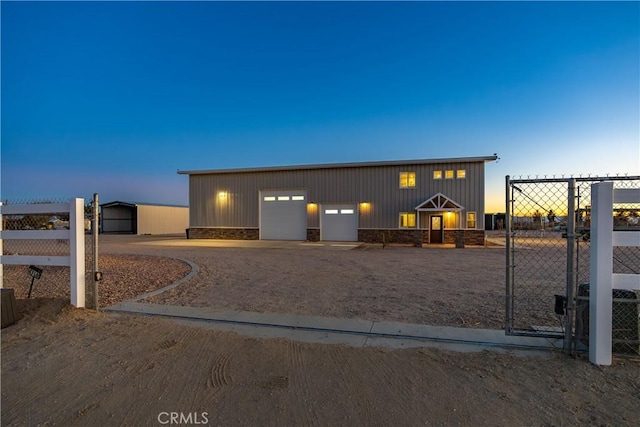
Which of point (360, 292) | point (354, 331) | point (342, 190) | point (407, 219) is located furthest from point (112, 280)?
point (407, 219)

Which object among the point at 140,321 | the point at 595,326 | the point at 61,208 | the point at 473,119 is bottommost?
the point at 140,321

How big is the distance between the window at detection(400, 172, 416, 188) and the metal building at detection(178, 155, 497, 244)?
6cm

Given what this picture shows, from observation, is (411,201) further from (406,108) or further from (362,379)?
(362,379)

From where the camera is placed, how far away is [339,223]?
21.4m

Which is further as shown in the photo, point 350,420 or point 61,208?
point 61,208

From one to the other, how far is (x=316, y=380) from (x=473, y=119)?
19.1 m

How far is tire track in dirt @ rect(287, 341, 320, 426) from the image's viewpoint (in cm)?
242

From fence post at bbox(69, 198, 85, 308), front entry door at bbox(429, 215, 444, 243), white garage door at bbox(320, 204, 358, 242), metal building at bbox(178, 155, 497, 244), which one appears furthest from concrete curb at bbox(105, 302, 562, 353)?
white garage door at bbox(320, 204, 358, 242)

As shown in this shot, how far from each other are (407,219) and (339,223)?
4.37m

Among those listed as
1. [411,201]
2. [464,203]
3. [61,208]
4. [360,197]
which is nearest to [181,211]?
[360,197]

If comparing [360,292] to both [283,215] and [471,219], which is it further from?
[283,215]

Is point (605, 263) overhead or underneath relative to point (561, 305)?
overhead

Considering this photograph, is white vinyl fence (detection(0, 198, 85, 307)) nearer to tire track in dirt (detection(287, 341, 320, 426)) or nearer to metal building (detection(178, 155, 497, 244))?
tire track in dirt (detection(287, 341, 320, 426))

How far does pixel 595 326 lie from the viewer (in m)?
3.20
